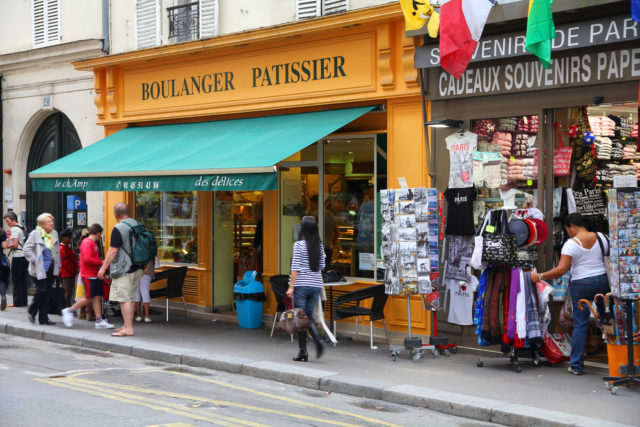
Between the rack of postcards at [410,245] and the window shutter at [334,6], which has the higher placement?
the window shutter at [334,6]

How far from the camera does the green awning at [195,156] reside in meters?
10.8

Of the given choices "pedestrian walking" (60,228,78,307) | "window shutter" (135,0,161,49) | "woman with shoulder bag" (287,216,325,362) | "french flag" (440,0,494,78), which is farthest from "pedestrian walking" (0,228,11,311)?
"french flag" (440,0,494,78)

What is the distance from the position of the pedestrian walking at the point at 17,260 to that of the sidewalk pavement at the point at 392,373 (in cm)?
210

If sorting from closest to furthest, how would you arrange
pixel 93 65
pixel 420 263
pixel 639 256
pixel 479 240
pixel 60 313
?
pixel 639 256 < pixel 479 240 < pixel 420 263 < pixel 60 313 < pixel 93 65

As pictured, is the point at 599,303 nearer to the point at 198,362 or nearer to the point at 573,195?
the point at 573,195

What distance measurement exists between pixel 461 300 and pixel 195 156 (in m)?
4.57

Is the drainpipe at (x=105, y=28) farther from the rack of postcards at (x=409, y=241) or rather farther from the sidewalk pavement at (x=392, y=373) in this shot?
the rack of postcards at (x=409, y=241)

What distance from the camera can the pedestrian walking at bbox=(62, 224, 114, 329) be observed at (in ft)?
38.9

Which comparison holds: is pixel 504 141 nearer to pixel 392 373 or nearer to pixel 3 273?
pixel 392 373

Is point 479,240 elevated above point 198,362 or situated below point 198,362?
above

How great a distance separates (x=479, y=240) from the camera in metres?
9.12

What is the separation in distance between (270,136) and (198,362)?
12.2 feet

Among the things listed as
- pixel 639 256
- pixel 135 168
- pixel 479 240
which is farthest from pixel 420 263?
pixel 135 168

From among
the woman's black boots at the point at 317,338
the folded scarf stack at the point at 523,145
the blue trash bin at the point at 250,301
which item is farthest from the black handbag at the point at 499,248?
the blue trash bin at the point at 250,301
